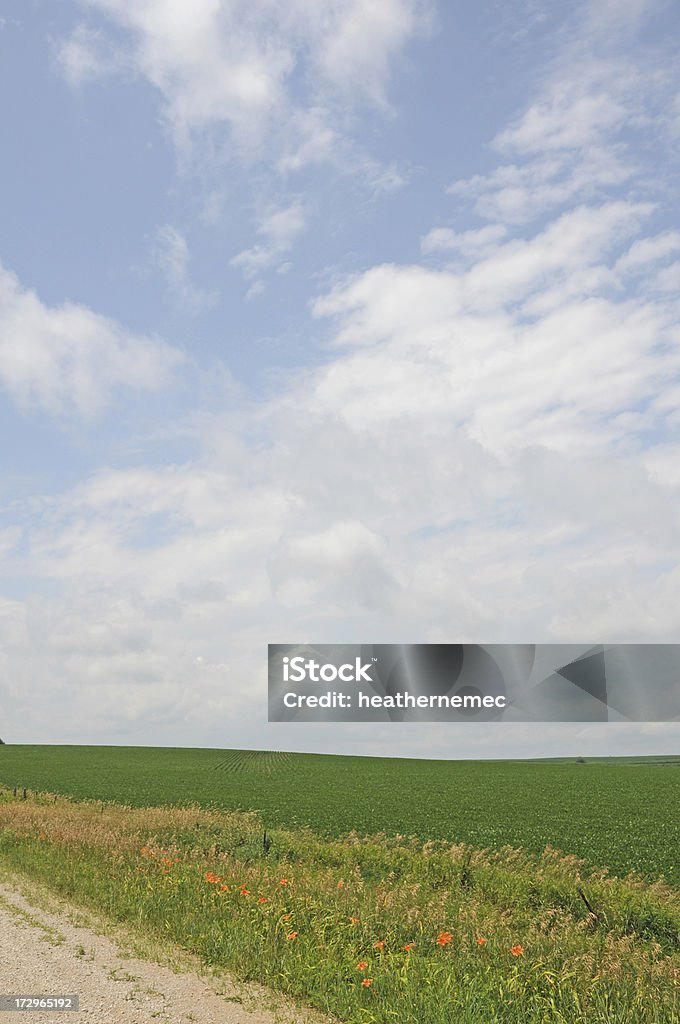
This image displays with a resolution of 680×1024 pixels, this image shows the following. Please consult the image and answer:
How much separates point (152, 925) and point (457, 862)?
7.62 meters

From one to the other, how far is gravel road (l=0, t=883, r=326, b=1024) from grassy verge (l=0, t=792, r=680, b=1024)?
56 cm

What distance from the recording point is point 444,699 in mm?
56500

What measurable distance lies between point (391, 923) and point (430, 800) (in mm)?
33750

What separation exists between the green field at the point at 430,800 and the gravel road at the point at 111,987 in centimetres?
1535

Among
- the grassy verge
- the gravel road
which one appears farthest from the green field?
the gravel road

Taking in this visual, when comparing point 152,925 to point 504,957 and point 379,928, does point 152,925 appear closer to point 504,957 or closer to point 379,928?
point 379,928

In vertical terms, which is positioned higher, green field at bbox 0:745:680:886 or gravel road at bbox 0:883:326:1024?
gravel road at bbox 0:883:326:1024

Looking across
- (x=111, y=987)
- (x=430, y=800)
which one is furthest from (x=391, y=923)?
(x=430, y=800)

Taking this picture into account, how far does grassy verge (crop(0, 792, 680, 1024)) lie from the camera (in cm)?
852

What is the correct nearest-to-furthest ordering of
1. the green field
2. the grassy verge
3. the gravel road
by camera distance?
the gravel road < the grassy verge < the green field

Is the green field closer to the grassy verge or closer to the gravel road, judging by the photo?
the grassy verge

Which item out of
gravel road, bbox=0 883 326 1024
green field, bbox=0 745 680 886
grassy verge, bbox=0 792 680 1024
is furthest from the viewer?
green field, bbox=0 745 680 886

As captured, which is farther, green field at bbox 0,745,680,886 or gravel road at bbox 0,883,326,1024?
green field at bbox 0,745,680,886

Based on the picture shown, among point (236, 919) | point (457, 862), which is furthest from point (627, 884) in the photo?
point (236, 919)
